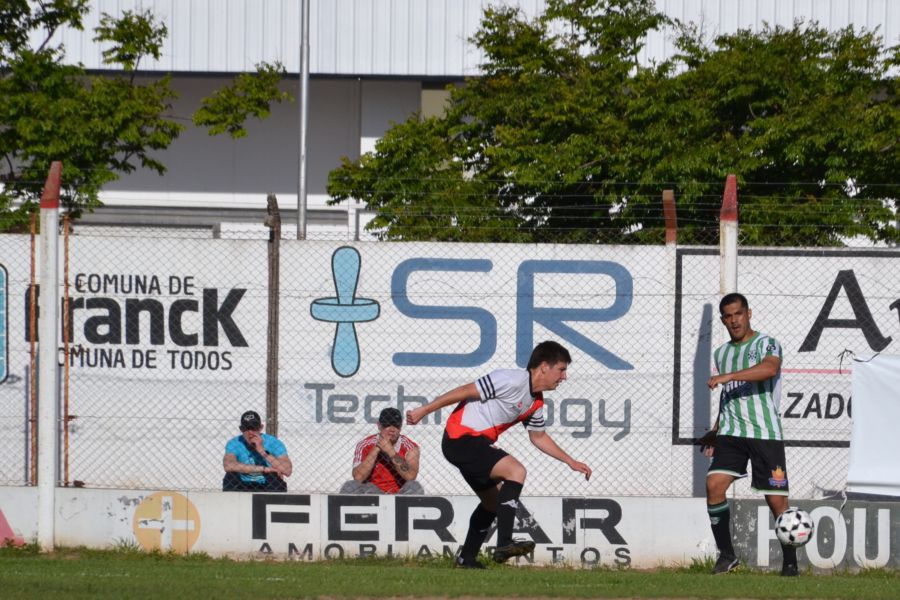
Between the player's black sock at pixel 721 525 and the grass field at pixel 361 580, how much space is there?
0.20m

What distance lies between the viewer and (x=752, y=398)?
324 inches

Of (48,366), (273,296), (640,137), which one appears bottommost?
(48,366)

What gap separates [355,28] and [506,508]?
17.9 metres

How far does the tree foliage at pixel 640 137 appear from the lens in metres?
14.9

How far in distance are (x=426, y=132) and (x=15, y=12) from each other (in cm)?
660

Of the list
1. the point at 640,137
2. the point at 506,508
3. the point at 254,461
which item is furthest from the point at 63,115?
the point at 506,508

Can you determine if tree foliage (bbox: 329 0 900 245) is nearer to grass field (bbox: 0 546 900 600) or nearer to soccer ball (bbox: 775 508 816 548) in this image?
grass field (bbox: 0 546 900 600)

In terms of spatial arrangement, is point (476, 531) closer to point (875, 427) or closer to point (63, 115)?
point (875, 427)

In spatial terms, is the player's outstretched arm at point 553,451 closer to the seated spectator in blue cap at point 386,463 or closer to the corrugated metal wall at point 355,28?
the seated spectator in blue cap at point 386,463

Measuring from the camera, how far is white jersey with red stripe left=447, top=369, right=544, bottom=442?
7.71 meters

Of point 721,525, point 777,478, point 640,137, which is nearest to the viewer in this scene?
point 777,478

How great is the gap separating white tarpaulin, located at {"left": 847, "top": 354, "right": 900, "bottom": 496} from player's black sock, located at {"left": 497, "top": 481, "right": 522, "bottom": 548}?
295cm

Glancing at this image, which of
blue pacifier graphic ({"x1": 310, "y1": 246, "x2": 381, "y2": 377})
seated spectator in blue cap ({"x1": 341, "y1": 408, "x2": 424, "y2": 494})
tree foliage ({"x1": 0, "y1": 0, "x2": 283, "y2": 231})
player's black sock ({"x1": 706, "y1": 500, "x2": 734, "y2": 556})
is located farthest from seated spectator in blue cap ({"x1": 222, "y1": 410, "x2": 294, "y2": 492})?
tree foliage ({"x1": 0, "y1": 0, "x2": 283, "y2": 231})

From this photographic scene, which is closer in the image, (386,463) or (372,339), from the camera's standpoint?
(386,463)
